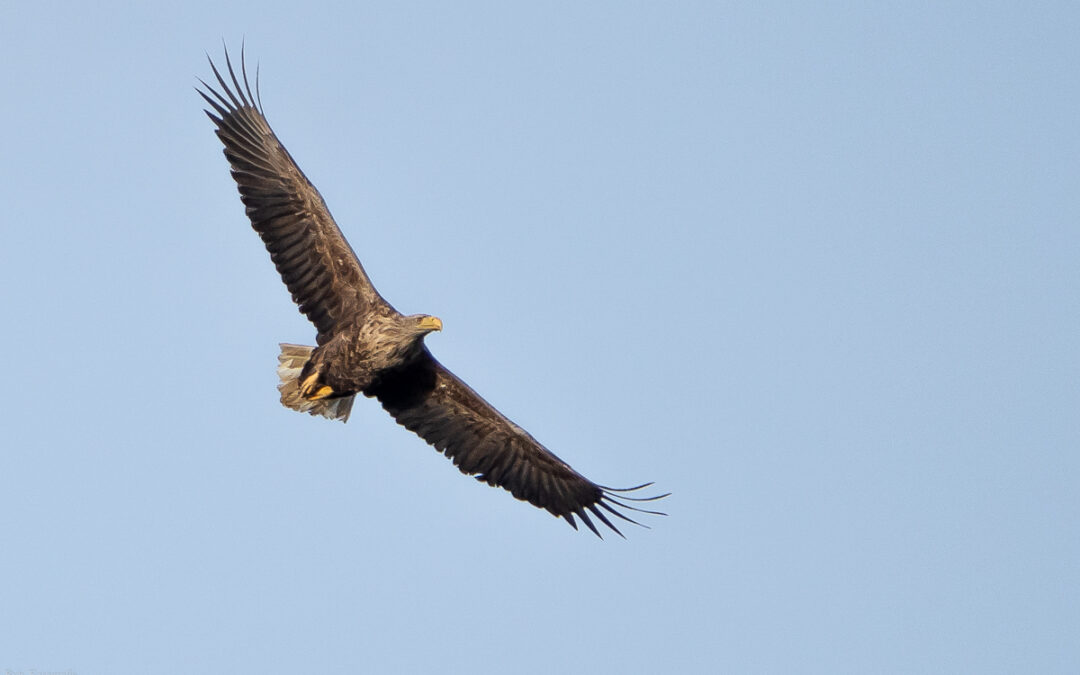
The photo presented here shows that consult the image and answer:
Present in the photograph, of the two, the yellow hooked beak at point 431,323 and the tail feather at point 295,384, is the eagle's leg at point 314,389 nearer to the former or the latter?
the tail feather at point 295,384

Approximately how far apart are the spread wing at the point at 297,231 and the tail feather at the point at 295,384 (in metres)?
0.47

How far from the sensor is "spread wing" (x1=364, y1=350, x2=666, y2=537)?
1238 centimetres

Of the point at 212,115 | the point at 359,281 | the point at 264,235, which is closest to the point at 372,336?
the point at 359,281

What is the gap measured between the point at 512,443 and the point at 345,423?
1426 mm

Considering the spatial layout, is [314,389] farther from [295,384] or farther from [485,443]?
[485,443]

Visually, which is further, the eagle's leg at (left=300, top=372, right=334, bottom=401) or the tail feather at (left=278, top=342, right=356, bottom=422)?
the tail feather at (left=278, top=342, right=356, bottom=422)

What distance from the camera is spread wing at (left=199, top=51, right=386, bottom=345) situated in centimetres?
1183

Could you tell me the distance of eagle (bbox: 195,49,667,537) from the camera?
37.6 ft

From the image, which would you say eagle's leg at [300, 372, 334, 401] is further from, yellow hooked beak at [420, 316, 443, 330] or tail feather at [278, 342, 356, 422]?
yellow hooked beak at [420, 316, 443, 330]

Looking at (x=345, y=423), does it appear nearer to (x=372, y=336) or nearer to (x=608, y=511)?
(x=372, y=336)

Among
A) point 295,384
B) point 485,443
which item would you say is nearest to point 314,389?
point 295,384

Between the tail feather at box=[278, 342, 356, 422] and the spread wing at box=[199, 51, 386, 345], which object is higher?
the spread wing at box=[199, 51, 386, 345]

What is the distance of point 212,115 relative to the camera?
12.1 metres

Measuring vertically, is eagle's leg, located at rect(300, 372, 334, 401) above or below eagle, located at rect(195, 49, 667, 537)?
below
